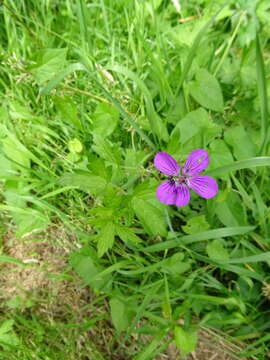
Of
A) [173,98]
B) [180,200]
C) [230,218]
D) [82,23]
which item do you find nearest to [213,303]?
[230,218]

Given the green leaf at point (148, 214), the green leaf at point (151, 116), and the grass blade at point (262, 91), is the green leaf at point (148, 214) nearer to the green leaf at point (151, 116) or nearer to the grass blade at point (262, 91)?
the green leaf at point (151, 116)

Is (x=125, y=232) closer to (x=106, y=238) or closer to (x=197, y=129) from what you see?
(x=106, y=238)

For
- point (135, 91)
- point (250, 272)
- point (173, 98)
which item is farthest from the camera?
point (135, 91)

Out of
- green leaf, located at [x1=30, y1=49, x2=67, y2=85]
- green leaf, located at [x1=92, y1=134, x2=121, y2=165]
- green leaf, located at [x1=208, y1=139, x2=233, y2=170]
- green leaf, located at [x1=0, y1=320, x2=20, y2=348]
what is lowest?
green leaf, located at [x1=0, y1=320, x2=20, y2=348]

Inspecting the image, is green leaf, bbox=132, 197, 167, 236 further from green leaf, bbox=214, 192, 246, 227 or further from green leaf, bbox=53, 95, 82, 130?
green leaf, bbox=53, 95, 82, 130

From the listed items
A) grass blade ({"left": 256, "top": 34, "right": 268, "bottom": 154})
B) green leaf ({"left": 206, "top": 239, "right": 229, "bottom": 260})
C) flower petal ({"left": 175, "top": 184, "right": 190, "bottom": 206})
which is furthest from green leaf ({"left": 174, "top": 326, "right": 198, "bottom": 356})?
grass blade ({"left": 256, "top": 34, "right": 268, "bottom": 154})

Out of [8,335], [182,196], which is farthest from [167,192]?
[8,335]

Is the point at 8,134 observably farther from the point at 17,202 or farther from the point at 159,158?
the point at 159,158

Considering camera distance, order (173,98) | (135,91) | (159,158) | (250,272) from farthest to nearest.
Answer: (135,91)
(173,98)
(250,272)
(159,158)
